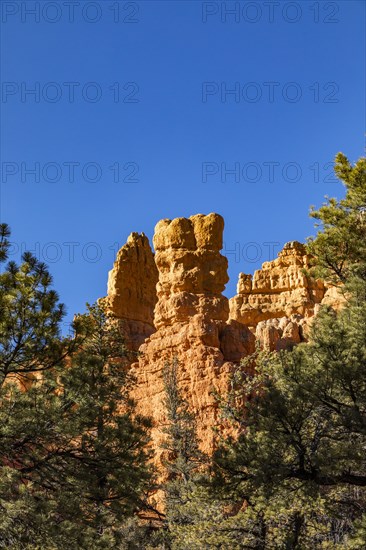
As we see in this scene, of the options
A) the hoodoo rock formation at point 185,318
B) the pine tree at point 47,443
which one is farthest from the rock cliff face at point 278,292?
the pine tree at point 47,443

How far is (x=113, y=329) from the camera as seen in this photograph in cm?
2167

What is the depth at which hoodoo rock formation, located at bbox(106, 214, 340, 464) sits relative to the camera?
31469 mm

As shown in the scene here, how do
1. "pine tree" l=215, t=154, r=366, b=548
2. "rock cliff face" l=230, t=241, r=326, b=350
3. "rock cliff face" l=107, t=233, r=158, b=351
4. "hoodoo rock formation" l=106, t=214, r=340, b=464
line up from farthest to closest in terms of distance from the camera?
"rock cliff face" l=230, t=241, r=326, b=350, "rock cliff face" l=107, t=233, r=158, b=351, "hoodoo rock formation" l=106, t=214, r=340, b=464, "pine tree" l=215, t=154, r=366, b=548

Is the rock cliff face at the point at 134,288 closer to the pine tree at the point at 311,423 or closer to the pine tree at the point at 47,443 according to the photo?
the pine tree at the point at 47,443

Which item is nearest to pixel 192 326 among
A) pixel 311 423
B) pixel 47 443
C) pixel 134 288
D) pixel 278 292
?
pixel 134 288

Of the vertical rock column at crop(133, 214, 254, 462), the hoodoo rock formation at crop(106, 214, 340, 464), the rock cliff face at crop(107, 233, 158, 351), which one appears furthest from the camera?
the rock cliff face at crop(107, 233, 158, 351)

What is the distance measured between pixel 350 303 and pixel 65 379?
6.55 m

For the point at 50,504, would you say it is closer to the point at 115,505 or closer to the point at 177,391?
the point at 115,505

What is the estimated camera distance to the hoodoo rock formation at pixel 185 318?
31469 millimetres

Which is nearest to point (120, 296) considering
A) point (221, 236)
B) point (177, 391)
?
point (221, 236)

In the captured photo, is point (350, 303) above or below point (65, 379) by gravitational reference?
above

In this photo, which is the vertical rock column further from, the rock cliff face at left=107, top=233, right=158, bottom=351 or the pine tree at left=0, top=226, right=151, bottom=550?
the pine tree at left=0, top=226, right=151, bottom=550

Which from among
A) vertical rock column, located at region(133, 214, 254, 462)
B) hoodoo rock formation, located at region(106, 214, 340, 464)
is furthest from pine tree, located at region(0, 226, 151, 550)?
vertical rock column, located at region(133, 214, 254, 462)

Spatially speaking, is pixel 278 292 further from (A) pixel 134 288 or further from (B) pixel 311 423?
(B) pixel 311 423
